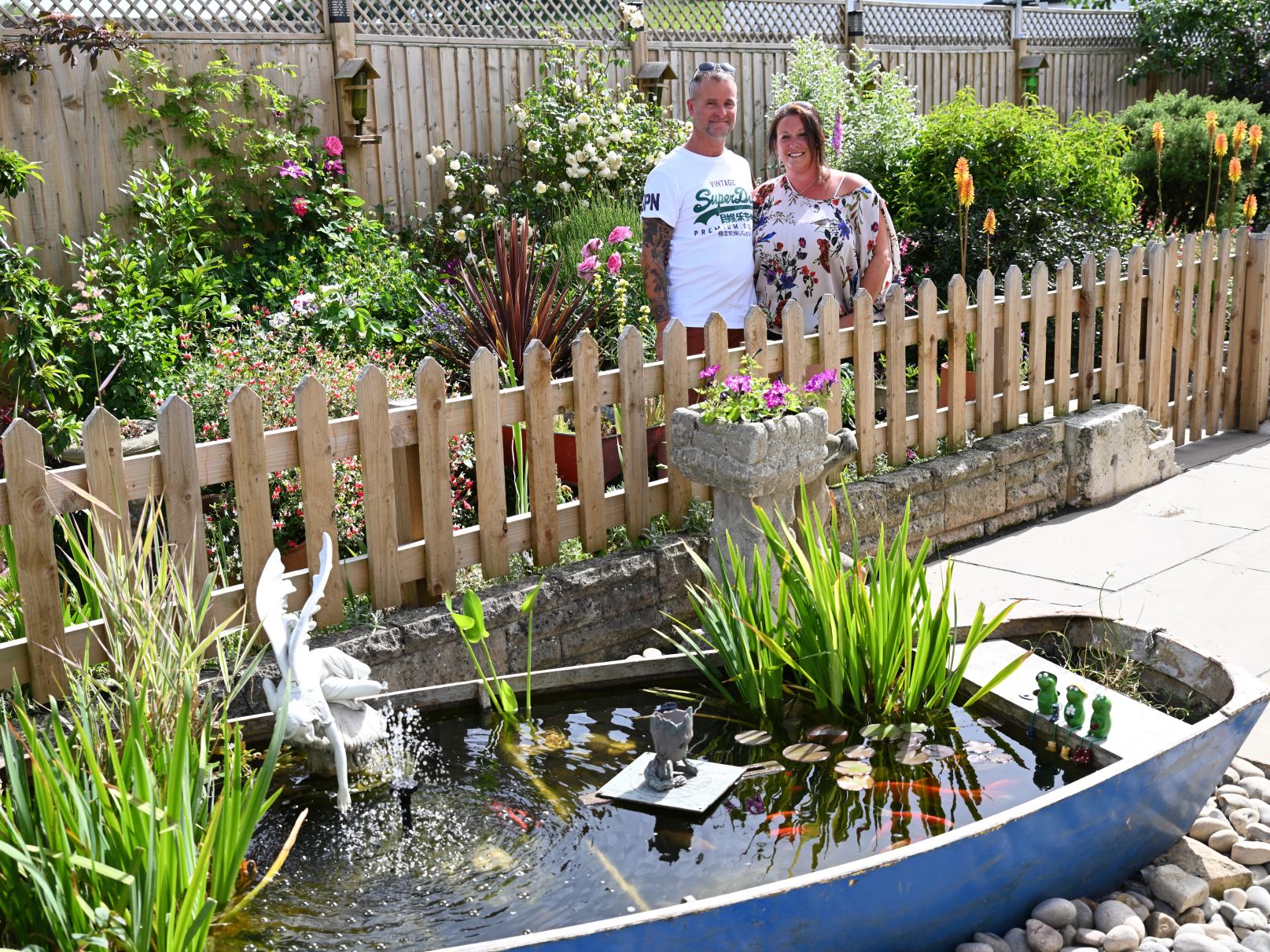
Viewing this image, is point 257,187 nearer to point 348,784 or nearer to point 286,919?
point 348,784

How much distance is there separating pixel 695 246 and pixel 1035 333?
1.68 m

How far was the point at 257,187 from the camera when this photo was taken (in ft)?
24.7

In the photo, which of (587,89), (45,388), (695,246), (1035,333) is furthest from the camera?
(587,89)

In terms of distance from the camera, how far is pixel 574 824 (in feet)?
9.13

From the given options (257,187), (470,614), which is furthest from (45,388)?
(470,614)

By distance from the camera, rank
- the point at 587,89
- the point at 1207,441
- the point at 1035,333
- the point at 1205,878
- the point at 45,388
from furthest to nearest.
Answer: the point at 587,89 → the point at 1207,441 → the point at 45,388 → the point at 1035,333 → the point at 1205,878

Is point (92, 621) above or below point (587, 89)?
below

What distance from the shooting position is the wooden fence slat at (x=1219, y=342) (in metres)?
6.59

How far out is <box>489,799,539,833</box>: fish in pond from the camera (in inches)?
110

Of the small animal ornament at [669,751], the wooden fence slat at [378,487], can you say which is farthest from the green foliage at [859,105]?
the small animal ornament at [669,751]

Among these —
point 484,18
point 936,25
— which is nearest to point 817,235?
point 484,18

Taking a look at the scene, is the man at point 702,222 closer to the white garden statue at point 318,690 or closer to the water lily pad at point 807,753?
the water lily pad at point 807,753

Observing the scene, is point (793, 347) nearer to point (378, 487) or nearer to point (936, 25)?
point (378, 487)

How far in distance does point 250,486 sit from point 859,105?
6620 millimetres
